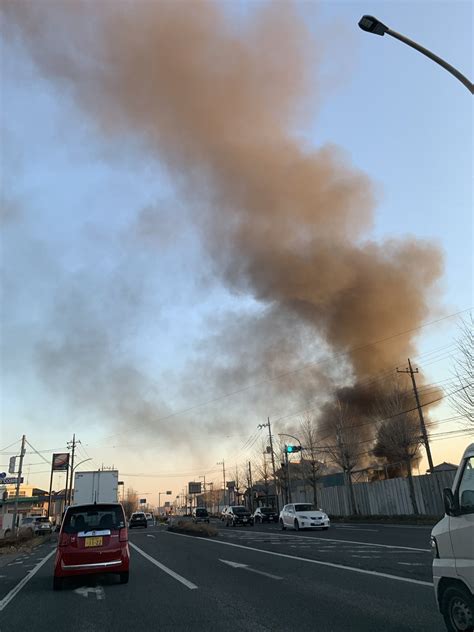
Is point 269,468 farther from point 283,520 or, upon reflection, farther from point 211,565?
point 211,565

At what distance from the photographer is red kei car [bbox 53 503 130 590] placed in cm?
885

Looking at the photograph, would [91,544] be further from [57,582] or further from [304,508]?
[304,508]

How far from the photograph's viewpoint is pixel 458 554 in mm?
4141

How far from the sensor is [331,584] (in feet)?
26.1

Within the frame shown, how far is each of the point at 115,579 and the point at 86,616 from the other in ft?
12.4

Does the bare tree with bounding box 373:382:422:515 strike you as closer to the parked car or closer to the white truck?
the parked car

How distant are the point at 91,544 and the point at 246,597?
3.51m

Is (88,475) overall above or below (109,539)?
above

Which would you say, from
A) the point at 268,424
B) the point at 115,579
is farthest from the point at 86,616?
the point at 268,424

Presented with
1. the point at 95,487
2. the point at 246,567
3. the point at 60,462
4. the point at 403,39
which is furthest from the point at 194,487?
the point at 403,39

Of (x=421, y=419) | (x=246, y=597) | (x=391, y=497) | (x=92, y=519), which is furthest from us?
(x=391, y=497)

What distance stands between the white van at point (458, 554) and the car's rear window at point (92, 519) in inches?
274

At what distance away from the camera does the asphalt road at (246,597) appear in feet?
18.6

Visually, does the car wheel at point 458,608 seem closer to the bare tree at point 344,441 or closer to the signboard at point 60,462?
the bare tree at point 344,441
